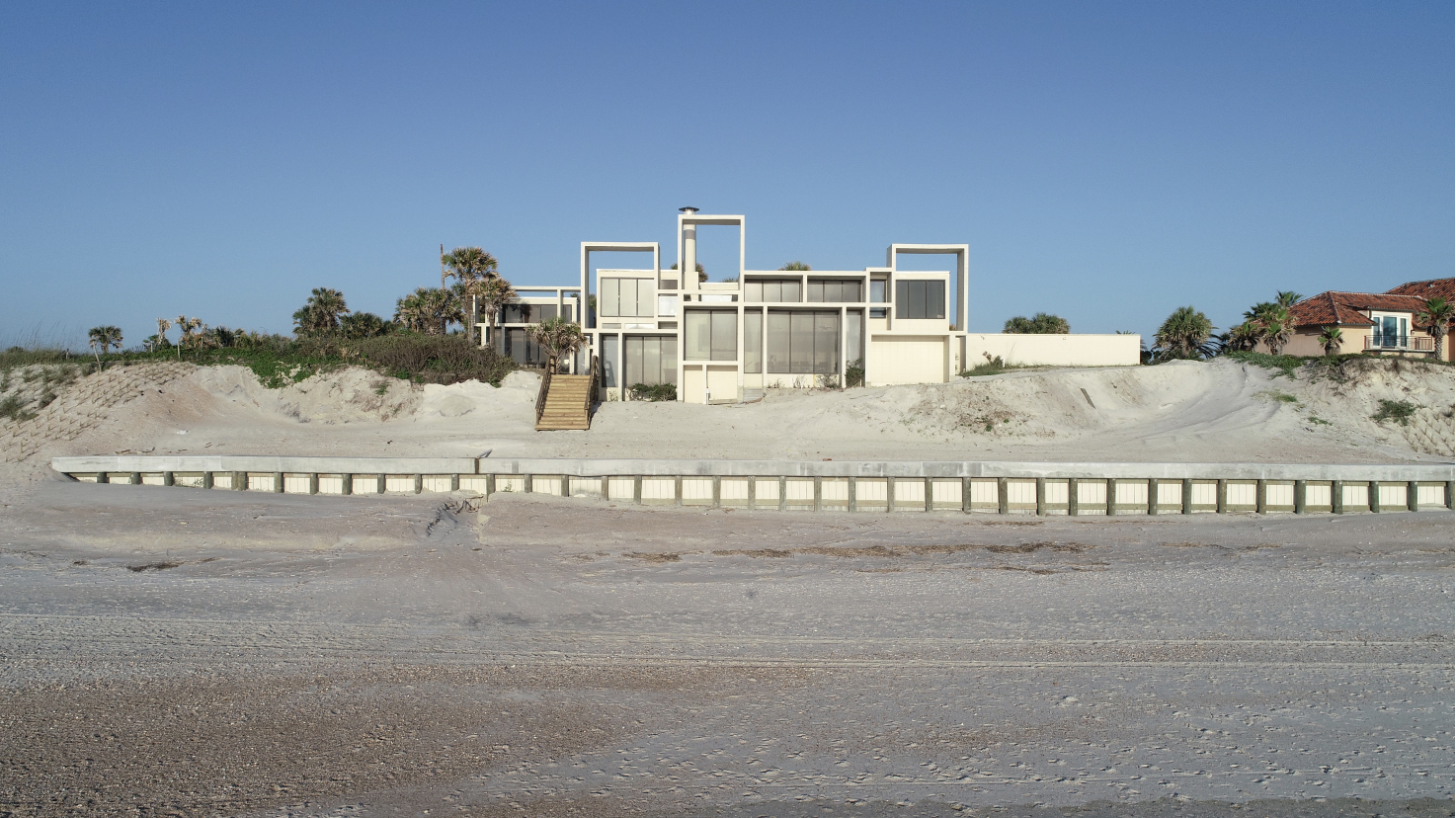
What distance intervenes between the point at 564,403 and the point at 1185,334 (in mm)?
34583

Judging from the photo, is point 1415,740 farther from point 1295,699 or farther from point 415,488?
point 415,488

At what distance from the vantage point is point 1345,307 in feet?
147

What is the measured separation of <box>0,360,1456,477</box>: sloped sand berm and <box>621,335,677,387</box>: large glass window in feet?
17.5

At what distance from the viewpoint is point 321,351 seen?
120ft

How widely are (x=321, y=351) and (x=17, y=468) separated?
14.6 metres

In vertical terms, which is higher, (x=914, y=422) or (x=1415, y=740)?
(x=914, y=422)

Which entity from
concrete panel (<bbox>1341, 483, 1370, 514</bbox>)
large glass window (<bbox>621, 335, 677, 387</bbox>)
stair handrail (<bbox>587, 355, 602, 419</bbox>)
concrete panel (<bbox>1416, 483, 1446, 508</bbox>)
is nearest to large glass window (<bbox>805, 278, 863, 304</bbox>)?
large glass window (<bbox>621, 335, 677, 387</bbox>)

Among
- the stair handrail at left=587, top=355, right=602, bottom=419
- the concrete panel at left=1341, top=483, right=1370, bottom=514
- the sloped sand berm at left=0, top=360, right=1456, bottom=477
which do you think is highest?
the stair handrail at left=587, top=355, right=602, bottom=419

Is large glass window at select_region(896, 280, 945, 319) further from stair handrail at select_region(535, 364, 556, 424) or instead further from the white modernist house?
stair handrail at select_region(535, 364, 556, 424)

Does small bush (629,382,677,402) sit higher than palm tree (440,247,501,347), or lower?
lower

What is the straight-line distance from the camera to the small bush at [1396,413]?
98.5 feet

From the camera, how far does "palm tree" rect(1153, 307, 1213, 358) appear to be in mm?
46562

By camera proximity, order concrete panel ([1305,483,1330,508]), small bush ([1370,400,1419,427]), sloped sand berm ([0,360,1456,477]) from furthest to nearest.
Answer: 1. small bush ([1370,400,1419,427])
2. sloped sand berm ([0,360,1456,477])
3. concrete panel ([1305,483,1330,508])

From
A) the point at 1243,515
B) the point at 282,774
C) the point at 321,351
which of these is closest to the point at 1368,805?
the point at 282,774
